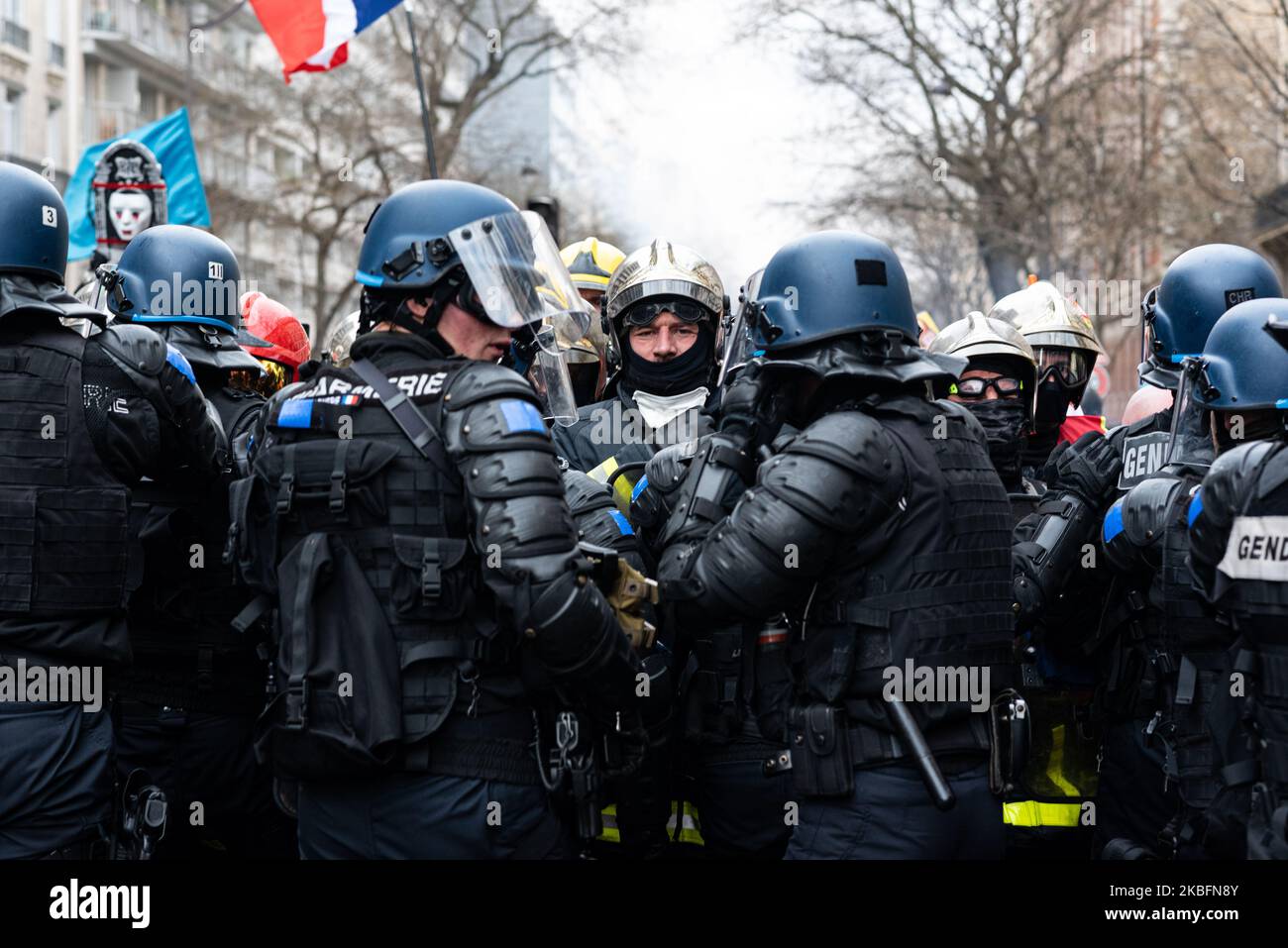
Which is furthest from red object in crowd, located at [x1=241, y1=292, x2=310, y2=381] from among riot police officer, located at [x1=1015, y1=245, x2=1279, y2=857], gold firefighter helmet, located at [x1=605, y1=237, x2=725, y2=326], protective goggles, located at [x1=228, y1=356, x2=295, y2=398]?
Result: riot police officer, located at [x1=1015, y1=245, x2=1279, y2=857]

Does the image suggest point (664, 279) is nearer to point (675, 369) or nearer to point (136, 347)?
point (675, 369)

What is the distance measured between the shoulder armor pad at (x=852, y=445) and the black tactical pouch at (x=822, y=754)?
0.60 m

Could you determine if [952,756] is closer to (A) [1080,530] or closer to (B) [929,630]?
(B) [929,630]

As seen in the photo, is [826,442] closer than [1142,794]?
Yes

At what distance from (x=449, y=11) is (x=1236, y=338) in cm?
2464

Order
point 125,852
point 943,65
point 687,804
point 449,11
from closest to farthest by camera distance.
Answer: point 125,852
point 687,804
point 943,65
point 449,11

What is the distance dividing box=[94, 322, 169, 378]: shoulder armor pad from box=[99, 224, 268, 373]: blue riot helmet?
756 millimetres

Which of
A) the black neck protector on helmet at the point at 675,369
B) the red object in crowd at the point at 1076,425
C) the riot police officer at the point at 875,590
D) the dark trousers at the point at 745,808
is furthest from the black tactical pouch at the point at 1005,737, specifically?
the red object in crowd at the point at 1076,425

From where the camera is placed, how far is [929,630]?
3.72 meters

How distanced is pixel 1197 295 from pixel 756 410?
1.90m

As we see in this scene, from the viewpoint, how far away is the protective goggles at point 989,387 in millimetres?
5500

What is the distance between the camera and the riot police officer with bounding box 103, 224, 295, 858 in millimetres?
4848

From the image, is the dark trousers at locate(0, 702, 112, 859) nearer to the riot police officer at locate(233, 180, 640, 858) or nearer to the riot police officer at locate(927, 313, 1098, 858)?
the riot police officer at locate(233, 180, 640, 858)
